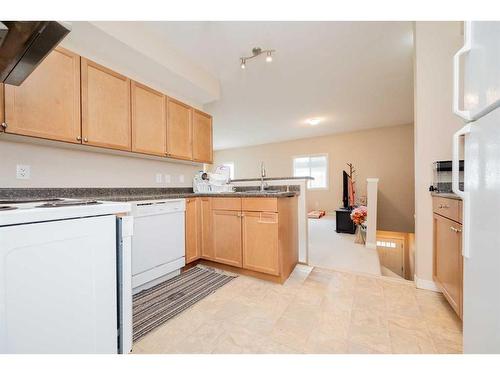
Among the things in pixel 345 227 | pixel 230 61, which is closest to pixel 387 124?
pixel 345 227

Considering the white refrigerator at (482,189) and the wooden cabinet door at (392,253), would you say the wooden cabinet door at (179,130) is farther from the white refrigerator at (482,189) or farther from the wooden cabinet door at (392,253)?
the wooden cabinet door at (392,253)

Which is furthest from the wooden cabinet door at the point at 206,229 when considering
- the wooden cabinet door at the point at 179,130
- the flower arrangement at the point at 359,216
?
the flower arrangement at the point at 359,216

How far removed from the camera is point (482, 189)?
25.9 inches

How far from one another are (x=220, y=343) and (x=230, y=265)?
98 cm

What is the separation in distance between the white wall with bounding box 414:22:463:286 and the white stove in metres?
2.30

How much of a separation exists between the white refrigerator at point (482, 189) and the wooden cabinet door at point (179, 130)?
7.85 feet

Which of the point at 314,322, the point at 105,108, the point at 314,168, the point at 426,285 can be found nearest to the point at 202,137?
the point at 105,108

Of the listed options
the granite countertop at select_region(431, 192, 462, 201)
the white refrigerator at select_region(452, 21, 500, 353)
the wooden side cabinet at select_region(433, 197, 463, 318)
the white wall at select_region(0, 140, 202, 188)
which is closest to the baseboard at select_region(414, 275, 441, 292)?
the wooden side cabinet at select_region(433, 197, 463, 318)

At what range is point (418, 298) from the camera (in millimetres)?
1661

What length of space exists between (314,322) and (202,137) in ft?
8.03

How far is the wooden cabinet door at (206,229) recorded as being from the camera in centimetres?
232

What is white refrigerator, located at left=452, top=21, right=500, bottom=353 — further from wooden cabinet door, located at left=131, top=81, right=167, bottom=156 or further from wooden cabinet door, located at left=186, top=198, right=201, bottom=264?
wooden cabinet door, located at left=131, top=81, right=167, bottom=156

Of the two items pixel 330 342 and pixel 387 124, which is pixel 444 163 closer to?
pixel 330 342
